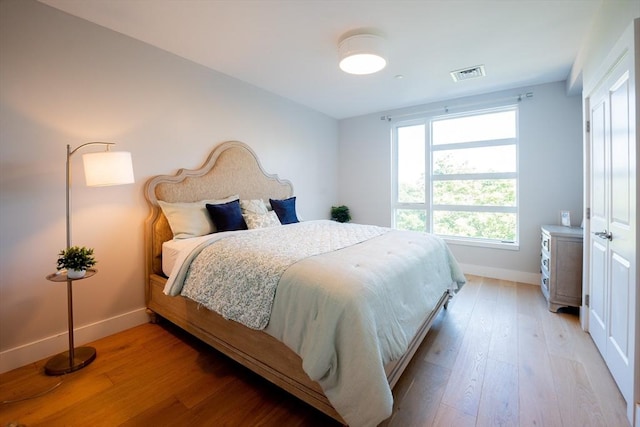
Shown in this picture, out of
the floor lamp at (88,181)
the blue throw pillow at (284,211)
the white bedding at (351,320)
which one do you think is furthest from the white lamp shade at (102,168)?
the blue throw pillow at (284,211)

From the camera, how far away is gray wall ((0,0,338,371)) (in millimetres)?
1886

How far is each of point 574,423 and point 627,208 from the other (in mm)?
1163

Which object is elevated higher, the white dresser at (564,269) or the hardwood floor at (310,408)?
the white dresser at (564,269)

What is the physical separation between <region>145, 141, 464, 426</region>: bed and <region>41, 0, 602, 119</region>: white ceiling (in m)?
1.15

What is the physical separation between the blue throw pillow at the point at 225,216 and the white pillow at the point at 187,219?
0.06 meters

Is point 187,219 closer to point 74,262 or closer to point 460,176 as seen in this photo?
point 74,262

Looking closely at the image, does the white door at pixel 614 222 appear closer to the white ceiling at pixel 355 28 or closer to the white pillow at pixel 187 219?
the white ceiling at pixel 355 28

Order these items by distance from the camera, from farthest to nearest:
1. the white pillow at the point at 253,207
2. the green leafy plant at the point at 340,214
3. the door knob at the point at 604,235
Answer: the green leafy plant at the point at 340,214 → the white pillow at the point at 253,207 → the door knob at the point at 604,235

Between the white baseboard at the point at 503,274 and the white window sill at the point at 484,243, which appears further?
the white window sill at the point at 484,243

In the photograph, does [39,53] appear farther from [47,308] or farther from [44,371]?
[44,371]

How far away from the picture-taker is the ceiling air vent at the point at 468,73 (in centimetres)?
300

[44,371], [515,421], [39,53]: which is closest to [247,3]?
[39,53]

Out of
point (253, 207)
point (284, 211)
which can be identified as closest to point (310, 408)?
point (253, 207)

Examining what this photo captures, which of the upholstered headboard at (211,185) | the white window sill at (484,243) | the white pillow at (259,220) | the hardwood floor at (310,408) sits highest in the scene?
the upholstered headboard at (211,185)
